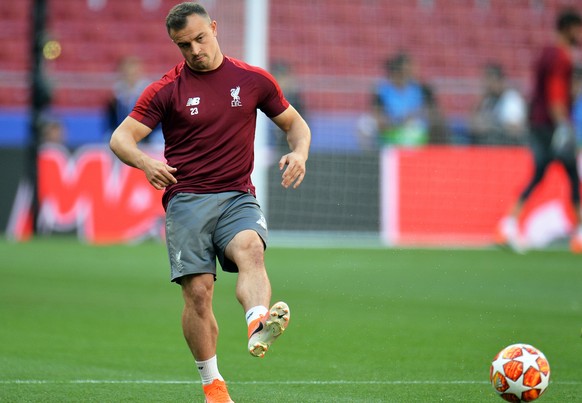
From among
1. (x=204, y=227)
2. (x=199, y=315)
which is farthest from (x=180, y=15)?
(x=199, y=315)

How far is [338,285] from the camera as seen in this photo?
43.1 ft

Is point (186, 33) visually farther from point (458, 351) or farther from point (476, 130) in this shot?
point (476, 130)

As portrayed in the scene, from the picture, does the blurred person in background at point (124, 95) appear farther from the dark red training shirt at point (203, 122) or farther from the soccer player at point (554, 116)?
the dark red training shirt at point (203, 122)

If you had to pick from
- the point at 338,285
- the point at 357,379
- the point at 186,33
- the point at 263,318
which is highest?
the point at 186,33

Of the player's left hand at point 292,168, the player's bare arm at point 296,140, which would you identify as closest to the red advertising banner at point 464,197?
the player's bare arm at point 296,140

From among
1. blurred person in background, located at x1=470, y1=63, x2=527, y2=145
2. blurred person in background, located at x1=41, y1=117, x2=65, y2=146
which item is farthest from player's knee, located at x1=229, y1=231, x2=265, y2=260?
blurred person in background, located at x1=470, y1=63, x2=527, y2=145

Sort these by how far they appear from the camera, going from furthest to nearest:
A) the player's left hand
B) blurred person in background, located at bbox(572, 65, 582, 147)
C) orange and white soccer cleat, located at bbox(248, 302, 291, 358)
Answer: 1. blurred person in background, located at bbox(572, 65, 582, 147)
2. the player's left hand
3. orange and white soccer cleat, located at bbox(248, 302, 291, 358)

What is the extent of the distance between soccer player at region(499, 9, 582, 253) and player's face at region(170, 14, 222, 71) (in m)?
10.2

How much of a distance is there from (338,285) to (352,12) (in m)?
8.09

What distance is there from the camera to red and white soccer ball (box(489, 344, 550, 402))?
596 cm

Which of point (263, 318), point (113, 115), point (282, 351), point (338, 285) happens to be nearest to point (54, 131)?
point (113, 115)

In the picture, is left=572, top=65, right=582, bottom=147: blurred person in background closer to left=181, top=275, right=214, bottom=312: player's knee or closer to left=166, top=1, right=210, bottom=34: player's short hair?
left=166, top=1, right=210, bottom=34: player's short hair

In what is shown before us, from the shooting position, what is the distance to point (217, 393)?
20.6 feet

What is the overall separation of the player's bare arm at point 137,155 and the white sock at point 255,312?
2.56ft
